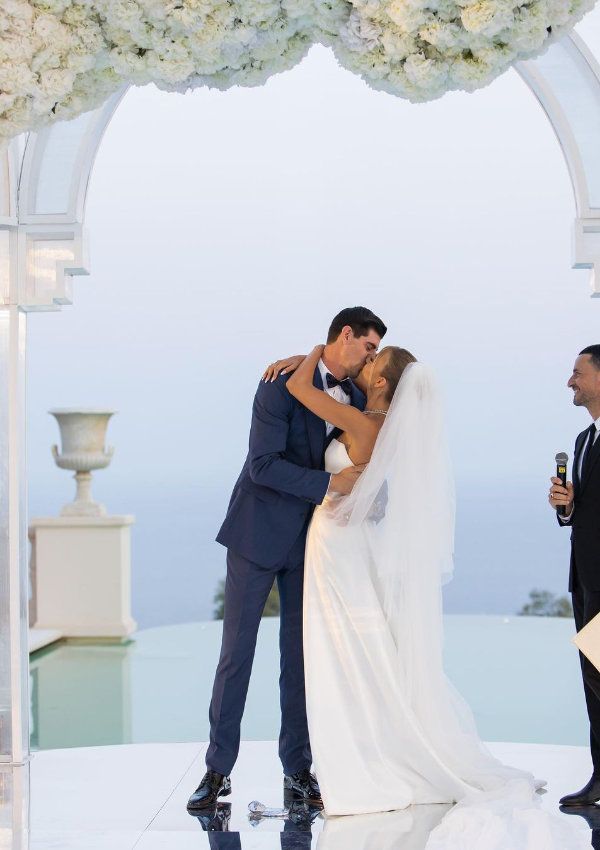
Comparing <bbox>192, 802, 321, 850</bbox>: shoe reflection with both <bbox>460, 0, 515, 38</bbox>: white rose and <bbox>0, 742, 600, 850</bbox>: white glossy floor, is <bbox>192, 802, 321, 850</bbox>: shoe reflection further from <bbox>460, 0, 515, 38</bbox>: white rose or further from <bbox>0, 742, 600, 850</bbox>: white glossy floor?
<bbox>460, 0, 515, 38</bbox>: white rose

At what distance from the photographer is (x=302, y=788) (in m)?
4.36

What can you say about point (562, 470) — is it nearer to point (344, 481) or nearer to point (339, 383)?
point (344, 481)

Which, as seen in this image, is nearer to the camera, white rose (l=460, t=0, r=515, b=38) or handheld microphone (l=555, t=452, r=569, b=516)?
white rose (l=460, t=0, r=515, b=38)

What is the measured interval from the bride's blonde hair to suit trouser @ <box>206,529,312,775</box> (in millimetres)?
642

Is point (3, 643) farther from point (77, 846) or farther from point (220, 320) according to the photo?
point (220, 320)

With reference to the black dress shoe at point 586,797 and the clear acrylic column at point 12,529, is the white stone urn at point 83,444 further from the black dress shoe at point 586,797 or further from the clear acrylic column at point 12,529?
the black dress shoe at point 586,797

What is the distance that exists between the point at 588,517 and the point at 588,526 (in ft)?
0.11

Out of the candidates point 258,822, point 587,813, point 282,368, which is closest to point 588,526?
point 587,813

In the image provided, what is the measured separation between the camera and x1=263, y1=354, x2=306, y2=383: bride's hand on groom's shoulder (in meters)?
4.34

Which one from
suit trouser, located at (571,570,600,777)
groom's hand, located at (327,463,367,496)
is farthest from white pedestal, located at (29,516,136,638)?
suit trouser, located at (571,570,600,777)

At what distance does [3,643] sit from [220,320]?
1879cm

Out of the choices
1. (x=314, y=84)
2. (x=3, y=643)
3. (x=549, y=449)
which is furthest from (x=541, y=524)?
(x=3, y=643)

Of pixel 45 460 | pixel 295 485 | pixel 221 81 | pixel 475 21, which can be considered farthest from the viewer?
pixel 45 460

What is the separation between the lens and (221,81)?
3344 millimetres
